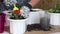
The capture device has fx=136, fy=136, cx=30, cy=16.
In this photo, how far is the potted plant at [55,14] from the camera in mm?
1114

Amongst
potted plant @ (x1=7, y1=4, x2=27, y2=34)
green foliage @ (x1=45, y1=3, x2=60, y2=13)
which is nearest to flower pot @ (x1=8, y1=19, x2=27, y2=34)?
potted plant @ (x1=7, y1=4, x2=27, y2=34)

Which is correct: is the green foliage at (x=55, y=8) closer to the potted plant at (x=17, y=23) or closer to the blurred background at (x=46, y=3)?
the blurred background at (x=46, y=3)

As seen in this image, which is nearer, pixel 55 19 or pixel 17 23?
pixel 17 23

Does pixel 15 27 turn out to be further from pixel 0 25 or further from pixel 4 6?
pixel 4 6

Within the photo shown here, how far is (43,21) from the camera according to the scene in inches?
40.8

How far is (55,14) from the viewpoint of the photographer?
111 cm

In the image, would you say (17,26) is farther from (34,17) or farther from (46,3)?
(46,3)

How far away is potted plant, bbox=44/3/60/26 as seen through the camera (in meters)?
1.11

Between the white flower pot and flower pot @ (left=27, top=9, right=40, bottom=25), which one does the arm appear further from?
the white flower pot

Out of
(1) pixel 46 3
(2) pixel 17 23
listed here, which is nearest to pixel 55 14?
(1) pixel 46 3

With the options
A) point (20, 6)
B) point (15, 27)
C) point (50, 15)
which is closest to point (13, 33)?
point (15, 27)

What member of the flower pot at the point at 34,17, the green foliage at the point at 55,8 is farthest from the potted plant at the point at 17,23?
the green foliage at the point at 55,8

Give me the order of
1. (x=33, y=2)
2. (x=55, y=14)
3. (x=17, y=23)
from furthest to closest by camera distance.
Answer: (x=33, y=2) → (x=55, y=14) → (x=17, y=23)

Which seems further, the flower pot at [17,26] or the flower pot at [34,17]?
the flower pot at [34,17]
